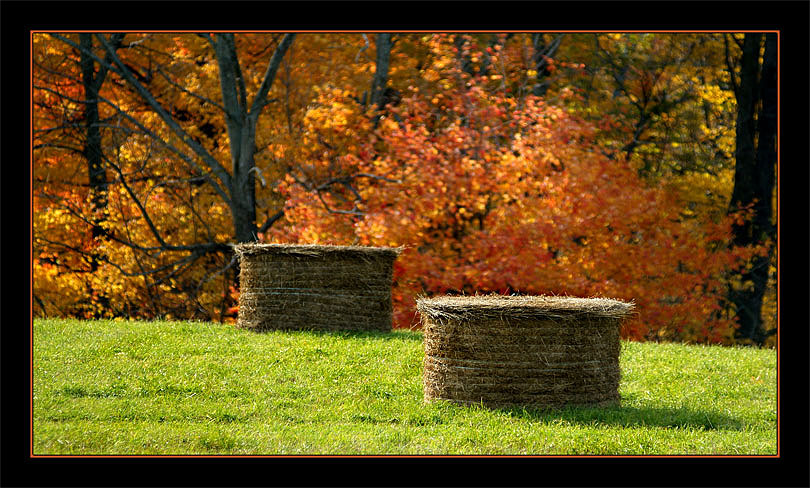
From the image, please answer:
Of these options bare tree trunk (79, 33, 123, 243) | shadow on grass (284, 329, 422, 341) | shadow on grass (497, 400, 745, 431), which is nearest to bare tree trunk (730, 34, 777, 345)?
shadow on grass (284, 329, 422, 341)

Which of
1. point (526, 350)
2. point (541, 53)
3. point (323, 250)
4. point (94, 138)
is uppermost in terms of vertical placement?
point (541, 53)

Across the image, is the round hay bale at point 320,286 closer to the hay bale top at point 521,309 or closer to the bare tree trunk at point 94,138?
the hay bale top at point 521,309

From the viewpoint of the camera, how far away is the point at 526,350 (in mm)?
8164

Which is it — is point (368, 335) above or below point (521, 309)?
below

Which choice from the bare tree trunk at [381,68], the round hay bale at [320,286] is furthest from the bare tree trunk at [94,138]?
the round hay bale at [320,286]

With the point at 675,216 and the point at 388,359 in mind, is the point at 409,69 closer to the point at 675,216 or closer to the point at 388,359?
the point at 675,216

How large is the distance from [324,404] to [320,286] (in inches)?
149

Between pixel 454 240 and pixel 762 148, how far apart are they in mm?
8564

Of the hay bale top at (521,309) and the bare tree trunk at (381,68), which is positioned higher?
the bare tree trunk at (381,68)

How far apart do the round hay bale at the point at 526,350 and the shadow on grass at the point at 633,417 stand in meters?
0.11

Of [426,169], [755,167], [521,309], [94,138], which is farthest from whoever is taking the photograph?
[94,138]

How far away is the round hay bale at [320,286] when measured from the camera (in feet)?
40.4

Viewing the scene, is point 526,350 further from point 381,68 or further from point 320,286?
point 381,68

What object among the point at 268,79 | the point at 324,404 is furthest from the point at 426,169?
the point at 324,404
